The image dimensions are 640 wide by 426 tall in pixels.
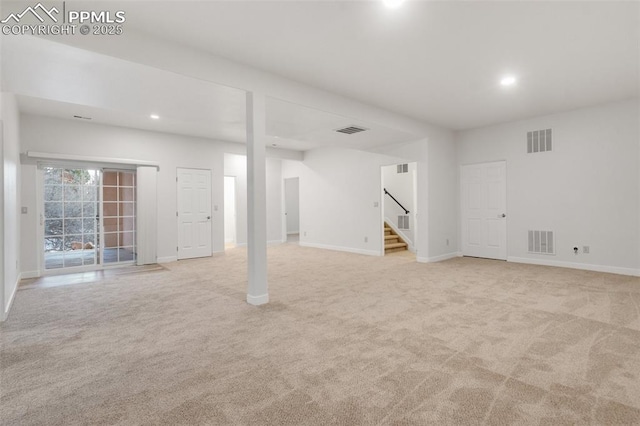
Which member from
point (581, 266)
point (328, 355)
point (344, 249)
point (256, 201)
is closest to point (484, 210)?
point (581, 266)

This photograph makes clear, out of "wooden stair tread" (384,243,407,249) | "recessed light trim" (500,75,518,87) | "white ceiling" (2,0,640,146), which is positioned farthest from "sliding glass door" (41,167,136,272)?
"recessed light trim" (500,75,518,87)

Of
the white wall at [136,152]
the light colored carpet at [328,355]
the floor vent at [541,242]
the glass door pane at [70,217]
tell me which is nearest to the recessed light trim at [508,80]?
the light colored carpet at [328,355]

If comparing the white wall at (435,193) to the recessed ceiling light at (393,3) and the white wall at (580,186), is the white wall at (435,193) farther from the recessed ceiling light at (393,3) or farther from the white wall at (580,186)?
the recessed ceiling light at (393,3)

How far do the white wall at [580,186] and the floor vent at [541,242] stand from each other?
0.09 meters

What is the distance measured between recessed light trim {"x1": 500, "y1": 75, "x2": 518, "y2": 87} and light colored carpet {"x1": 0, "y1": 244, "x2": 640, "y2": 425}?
2.83 meters

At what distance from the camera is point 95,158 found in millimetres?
6117

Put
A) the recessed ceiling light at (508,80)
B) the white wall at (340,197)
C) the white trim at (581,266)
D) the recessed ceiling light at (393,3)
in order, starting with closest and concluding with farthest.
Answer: the recessed ceiling light at (393,3), the recessed ceiling light at (508,80), the white trim at (581,266), the white wall at (340,197)

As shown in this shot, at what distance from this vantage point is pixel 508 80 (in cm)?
428

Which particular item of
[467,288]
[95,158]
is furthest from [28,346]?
[467,288]

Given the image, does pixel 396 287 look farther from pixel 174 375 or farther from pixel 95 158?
pixel 95 158

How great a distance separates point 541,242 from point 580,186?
119 centimetres

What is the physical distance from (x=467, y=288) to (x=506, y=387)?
254 centimetres

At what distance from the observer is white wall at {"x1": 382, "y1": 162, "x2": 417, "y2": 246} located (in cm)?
881

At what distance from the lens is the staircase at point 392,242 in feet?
26.8
